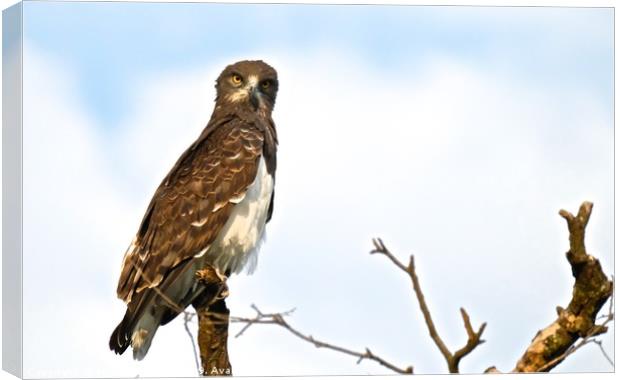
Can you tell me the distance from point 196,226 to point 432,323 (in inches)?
156

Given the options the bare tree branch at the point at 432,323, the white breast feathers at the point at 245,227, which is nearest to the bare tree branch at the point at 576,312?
the bare tree branch at the point at 432,323

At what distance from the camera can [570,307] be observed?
4180 mm

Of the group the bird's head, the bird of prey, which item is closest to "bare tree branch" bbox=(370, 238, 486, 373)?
the bird of prey

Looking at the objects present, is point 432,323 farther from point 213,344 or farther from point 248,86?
point 248,86

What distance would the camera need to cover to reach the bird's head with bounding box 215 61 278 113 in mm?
7195

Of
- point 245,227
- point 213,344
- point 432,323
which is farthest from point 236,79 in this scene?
point 432,323

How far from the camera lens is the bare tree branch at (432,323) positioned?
8.81 feet

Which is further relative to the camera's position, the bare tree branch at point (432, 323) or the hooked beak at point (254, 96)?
the hooked beak at point (254, 96)

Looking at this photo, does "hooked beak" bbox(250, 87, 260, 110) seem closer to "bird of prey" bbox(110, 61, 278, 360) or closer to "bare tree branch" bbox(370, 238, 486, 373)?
"bird of prey" bbox(110, 61, 278, 360)

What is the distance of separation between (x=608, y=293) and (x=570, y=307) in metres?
Result: 0.22

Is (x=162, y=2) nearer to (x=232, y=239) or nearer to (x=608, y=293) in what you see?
(x=232, y=239)

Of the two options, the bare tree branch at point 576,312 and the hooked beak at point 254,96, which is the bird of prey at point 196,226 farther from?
the bare tree branch at point 576,312

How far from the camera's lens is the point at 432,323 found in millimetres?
2766

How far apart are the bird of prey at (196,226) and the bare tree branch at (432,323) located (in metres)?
3.67
